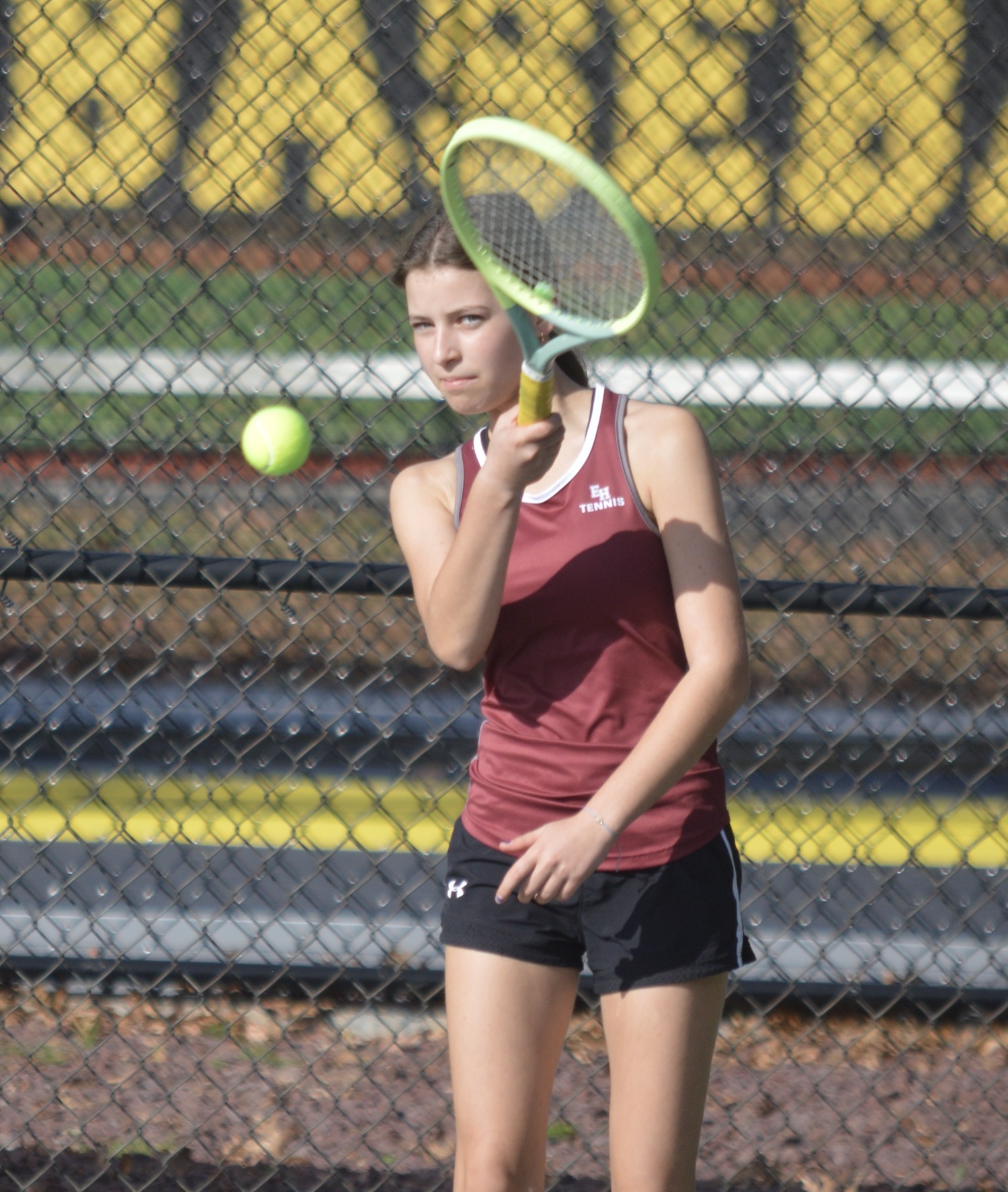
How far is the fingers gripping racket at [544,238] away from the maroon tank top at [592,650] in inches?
6.5

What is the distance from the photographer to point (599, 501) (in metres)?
1.60

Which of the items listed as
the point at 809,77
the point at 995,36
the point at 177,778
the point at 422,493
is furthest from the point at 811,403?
the point at 422,493

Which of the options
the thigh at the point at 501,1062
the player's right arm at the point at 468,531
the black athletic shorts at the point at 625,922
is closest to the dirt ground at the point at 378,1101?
the thigh at the point at 501,1062

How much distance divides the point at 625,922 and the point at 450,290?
82 centimetres

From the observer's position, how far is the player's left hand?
150cm

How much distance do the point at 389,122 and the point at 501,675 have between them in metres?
4.38

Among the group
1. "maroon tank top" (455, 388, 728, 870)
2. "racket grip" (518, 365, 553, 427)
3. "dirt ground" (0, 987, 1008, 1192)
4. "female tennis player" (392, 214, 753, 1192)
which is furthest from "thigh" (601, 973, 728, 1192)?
"dirt ground" (0, 987, 1008, 1192)

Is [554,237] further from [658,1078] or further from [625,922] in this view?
[658,1078]

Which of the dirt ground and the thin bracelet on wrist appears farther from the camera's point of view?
the dirt ground

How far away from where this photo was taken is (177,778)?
4477mm

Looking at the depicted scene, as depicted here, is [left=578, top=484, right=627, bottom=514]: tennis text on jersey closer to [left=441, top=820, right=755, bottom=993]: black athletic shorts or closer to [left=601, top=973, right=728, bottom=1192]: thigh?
[left=441, top=820, right=755, bottom=993]: black athletic shorts

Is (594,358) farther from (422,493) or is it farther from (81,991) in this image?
(422,493)

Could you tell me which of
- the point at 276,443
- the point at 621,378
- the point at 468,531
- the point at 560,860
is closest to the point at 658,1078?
the point at 560,860

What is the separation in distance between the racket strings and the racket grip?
0.12m
